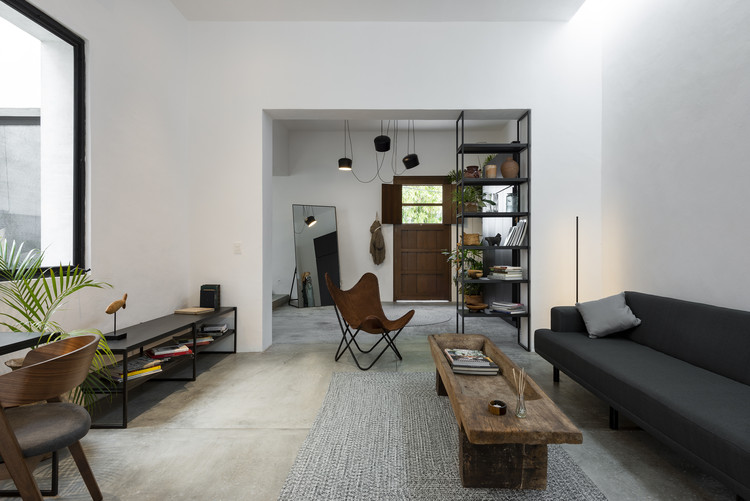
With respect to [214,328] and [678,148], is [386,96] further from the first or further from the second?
[214,328]

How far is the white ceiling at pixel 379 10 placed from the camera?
380 cm

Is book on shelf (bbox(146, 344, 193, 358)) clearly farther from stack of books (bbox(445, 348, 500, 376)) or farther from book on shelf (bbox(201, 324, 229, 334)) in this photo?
stack of books (bbox(445, 348, 500, 376))

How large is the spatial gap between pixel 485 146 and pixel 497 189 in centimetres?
170

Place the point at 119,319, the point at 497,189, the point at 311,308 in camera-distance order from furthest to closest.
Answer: the point at 311,308 < the point at 497,189 < the point at 119,319

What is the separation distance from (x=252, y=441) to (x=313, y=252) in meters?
5.05

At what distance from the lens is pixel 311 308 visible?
6898 mm

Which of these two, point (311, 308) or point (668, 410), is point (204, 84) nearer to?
point (311, 308)

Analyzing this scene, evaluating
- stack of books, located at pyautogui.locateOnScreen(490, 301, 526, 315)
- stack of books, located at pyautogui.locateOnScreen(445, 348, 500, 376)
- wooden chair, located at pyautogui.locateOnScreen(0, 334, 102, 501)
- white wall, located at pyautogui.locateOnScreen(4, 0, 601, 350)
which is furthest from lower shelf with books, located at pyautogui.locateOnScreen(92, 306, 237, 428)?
stack of books, located at pyautogui.locateOnScreen(490, 301, 526, 315)

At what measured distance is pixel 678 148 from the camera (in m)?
2.94

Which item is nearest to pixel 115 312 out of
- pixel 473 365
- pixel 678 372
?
pixel 473 365

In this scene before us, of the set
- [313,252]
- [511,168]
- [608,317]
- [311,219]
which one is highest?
[511,168]

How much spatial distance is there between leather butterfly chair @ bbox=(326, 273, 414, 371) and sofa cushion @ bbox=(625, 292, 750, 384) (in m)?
1.84

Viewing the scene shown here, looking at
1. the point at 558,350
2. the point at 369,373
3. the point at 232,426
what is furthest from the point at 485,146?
the point at 232,426

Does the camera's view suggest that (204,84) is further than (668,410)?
Yes
